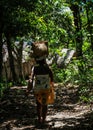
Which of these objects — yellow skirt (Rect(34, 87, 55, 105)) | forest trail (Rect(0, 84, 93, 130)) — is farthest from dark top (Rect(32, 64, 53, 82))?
forest trail (Rect(0, 84, 93, 130))

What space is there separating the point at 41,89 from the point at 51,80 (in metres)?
0.35

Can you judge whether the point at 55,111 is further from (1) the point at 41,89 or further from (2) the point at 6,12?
(2) the point at 6,12

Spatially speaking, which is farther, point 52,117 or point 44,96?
point 52,117

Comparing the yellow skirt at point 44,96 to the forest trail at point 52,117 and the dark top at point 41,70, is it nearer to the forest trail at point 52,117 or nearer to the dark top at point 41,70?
the dark top at point 41,70

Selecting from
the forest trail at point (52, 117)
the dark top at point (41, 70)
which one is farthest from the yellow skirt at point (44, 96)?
the forest trail at point (52, 117)

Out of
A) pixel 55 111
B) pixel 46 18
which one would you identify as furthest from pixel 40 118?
pixel 46 18

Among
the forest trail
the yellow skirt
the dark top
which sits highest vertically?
the dark top

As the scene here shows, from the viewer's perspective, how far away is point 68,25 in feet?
93.9

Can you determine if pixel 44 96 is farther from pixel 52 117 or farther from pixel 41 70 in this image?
pixel 52 117

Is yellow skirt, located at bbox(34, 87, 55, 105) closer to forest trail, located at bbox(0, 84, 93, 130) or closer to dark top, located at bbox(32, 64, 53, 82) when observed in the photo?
dark top, located at bbox(32, 64, 53, 82)

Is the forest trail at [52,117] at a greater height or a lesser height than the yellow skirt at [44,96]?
lesser

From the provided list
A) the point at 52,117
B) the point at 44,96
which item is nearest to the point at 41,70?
the point at 44,96

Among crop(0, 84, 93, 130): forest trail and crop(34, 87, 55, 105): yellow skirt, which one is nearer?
crop(0, 84, 93, 130): forest trail

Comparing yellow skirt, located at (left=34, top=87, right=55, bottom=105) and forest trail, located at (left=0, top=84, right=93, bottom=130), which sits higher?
yellow skirt, located at (left=34, top=87, right=55, bottom=105)
